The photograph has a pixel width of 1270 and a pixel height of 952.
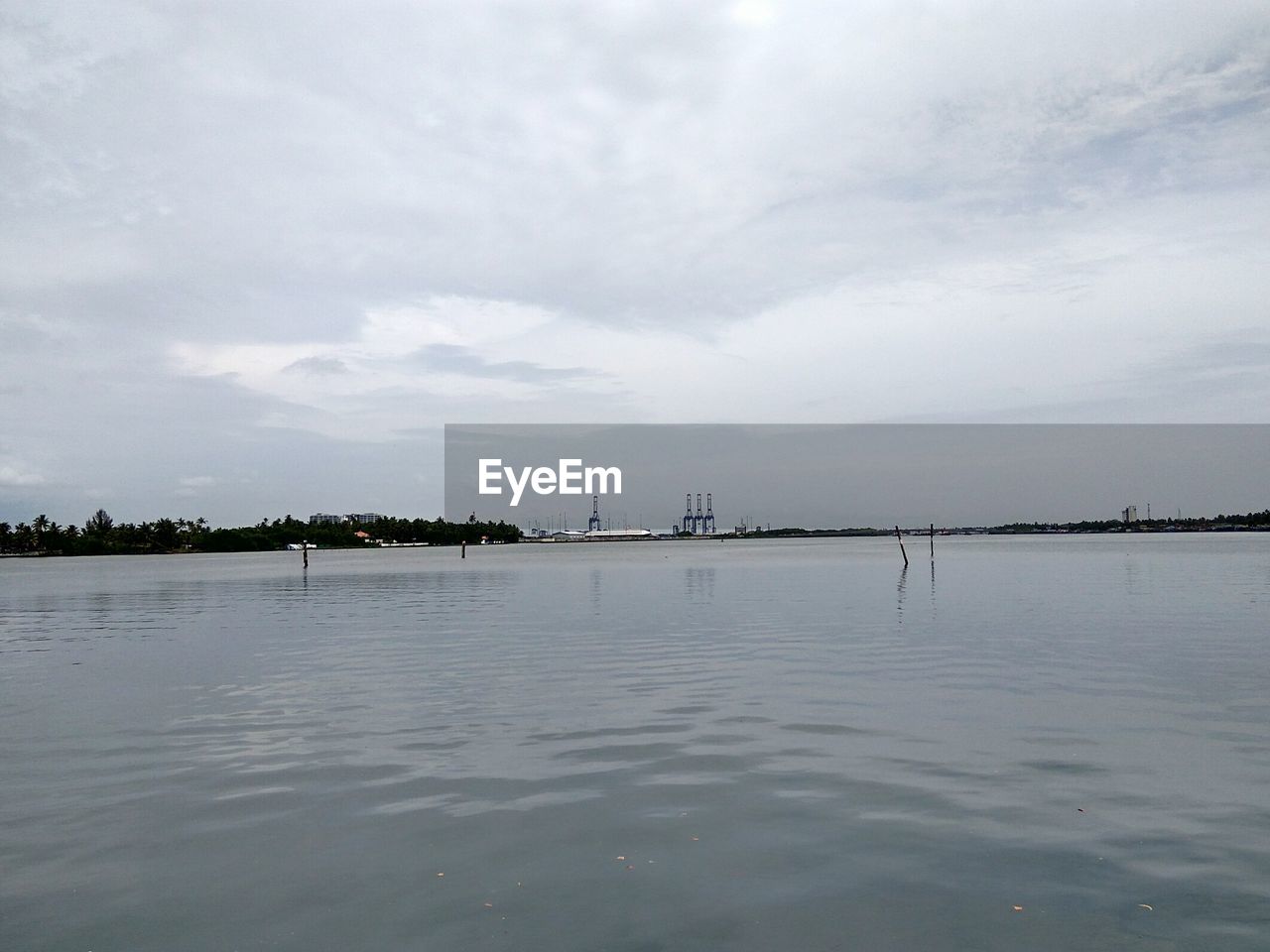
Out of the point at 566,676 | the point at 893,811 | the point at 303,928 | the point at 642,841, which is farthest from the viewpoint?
the point at 566,676

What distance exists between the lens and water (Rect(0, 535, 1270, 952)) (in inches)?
392

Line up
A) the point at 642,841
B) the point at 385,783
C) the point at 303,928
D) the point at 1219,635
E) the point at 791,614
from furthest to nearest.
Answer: the point at 791,614, the point at 1219,635, the point at 385,783, the point at 642,841, the point at 303,928

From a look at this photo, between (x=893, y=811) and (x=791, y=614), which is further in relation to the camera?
(x=791, y=614)

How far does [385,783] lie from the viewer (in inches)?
617

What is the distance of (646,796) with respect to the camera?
14.6 meters

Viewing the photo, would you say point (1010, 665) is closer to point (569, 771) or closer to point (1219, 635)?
point (1219, 635)

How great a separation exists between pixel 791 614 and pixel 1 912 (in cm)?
3998

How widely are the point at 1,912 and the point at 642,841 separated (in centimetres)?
788

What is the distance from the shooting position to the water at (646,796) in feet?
32.7

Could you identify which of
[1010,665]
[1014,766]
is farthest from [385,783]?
[1010,665]

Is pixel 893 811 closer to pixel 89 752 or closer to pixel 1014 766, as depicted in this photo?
pixel 1014 766

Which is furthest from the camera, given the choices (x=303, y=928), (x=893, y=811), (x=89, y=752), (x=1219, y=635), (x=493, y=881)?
(x=1219, y=635)

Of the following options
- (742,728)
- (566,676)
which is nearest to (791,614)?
(566,676)

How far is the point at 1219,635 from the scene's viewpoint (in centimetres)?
3522
